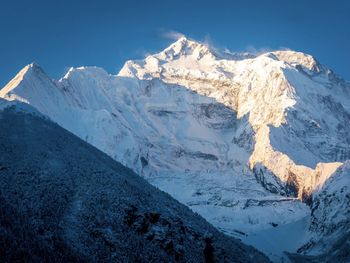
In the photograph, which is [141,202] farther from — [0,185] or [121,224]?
[0,185]

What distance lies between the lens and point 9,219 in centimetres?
11488

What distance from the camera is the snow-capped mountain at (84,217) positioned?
115 meters

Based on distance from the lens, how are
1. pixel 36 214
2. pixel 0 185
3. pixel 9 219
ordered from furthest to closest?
pixel 0 185 → pixel 36 214 → pixel 9 219

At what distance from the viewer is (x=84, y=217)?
129250 mm

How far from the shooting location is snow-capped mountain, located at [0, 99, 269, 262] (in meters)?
115

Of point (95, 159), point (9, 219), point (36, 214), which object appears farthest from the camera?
point (95, 159)

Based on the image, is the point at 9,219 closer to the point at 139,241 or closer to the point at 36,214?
the point at 36,214

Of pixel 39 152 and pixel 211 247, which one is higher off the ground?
pixel 39 152

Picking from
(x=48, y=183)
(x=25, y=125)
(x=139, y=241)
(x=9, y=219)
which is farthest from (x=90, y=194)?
(x=25, y=125)

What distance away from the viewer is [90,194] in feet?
456

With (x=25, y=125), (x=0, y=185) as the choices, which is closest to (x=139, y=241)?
(x=0, y=185)

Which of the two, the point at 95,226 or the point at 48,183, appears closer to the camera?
the point at 95,226

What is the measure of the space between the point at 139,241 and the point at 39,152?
39787 millimetres

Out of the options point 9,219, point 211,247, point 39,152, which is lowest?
point 9,219
